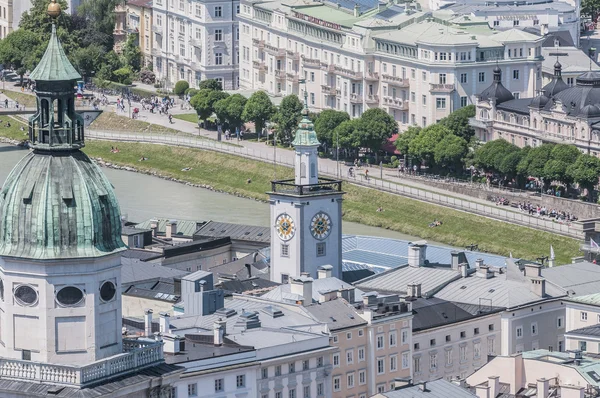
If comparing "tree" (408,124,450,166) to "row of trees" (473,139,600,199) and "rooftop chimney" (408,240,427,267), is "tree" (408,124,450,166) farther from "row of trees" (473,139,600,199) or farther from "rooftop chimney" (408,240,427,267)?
"rooftop chimney" (408,240,427,267)

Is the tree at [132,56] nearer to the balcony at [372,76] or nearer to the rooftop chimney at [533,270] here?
the balcony at [372,76]

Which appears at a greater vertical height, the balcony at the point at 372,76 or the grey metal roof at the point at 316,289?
the balcony at the point at 372,76

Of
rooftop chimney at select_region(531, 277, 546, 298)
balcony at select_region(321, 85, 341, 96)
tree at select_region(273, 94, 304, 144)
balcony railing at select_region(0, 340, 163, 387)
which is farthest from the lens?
balcony at select_region(321, 85, 341, 96)

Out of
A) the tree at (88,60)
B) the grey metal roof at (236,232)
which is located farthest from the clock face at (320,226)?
the tree at (88,60)

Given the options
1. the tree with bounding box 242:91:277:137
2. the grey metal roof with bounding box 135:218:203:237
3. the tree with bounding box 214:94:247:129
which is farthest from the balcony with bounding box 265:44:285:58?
the grey metal roof with bounding box 135:218:203:237

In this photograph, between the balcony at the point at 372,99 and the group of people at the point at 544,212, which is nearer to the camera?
the group of people at the point at 544,212

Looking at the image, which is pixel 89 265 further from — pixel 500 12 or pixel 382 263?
pixel 500 12
